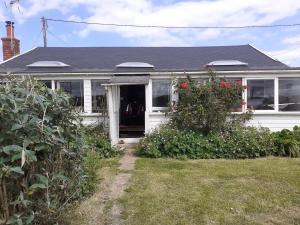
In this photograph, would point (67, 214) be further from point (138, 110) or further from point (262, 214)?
point (138, 110)

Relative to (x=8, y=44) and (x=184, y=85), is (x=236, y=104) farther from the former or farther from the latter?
(x=8, y=44)

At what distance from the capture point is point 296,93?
12.3m

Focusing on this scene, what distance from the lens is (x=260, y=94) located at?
1233 centimetres

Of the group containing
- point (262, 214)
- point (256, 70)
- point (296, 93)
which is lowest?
point (262, 214)

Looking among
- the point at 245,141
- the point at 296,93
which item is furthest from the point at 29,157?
the point at 296,93

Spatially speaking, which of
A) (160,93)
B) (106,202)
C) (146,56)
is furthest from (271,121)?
(106,202)

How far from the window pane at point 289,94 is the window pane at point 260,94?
1.14 feet

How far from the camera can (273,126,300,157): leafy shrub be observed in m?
10.2

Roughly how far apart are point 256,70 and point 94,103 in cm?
570

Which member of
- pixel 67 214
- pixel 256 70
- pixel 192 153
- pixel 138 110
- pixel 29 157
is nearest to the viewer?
pixel 29 157

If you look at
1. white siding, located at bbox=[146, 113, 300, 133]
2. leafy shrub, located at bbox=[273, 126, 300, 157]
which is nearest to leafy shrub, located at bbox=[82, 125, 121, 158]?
white siding, located at bbox=[146, 113, 300, 133]

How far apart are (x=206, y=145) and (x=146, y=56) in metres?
6.92

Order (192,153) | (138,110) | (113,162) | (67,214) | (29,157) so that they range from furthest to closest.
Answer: (138,110), (192,153), (113,162), (67,214), (29,157)

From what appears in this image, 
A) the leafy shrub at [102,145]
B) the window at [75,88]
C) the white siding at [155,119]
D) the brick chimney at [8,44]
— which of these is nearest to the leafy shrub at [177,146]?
the leafy shrub at [102,145]
